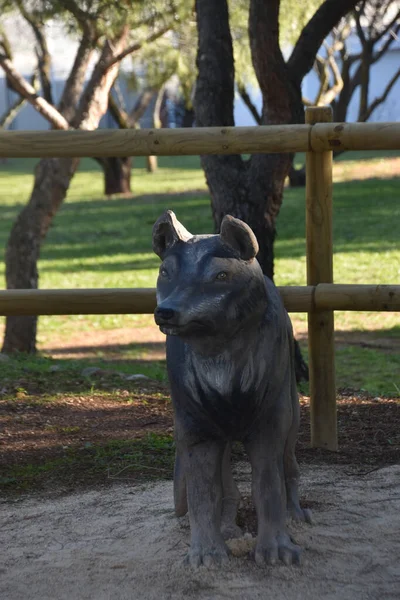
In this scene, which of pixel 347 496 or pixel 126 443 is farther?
pixel 126 443

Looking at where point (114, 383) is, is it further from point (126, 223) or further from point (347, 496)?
point (126, 223)

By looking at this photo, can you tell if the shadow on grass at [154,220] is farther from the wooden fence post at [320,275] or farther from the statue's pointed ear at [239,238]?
the statue's pointed ear at [239,238]

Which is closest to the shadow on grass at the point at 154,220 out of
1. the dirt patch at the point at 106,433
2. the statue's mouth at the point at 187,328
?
the dirt patch at the point at 106,433

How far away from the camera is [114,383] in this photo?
683 cm

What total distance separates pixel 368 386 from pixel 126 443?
10.1 feet

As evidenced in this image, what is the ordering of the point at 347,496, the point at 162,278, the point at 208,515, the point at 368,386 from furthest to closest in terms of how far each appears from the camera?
the point at 368,386
the point at 347,496
the point at 208,515
the point at 162,278

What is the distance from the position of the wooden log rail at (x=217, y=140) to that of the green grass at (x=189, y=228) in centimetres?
273

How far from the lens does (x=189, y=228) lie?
16719 millimetres

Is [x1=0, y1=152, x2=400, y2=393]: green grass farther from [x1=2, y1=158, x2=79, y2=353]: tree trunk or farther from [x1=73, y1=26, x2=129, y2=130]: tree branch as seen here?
[x1=73, y1=26, x2=129, y2=130]: tree branch

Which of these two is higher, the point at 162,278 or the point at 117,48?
the point at 117,48

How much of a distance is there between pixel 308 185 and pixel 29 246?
197 inches

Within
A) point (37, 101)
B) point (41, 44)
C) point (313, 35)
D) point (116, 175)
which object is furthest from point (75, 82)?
point (116, 175)

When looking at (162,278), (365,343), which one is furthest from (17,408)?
(365,343)

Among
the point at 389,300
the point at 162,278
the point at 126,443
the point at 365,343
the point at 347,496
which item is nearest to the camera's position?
the point at 162,278
